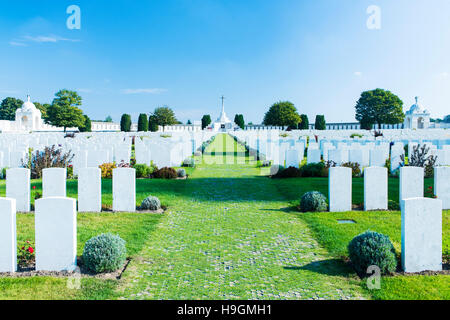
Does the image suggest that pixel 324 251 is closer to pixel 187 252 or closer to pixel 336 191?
pixel 187 252

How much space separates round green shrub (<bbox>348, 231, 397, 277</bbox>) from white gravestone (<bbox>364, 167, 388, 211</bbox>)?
12.7 ft

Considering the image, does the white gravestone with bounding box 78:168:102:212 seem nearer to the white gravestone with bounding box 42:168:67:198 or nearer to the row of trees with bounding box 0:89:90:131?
the white gravestone with bounding box 42:168:67:198

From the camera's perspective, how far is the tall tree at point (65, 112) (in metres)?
68.2

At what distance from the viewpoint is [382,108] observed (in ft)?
251

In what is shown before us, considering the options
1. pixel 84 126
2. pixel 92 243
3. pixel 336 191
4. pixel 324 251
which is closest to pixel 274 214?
pixel 336 191

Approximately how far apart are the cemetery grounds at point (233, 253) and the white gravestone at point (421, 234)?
0.24 m

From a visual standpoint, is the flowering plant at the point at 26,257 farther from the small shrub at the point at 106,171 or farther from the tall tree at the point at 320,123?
the tall tree at the point at 320,123

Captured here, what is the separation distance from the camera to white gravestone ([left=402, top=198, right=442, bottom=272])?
5363 mm

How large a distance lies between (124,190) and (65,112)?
215ft

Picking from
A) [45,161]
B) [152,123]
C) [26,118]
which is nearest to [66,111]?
[26,118]

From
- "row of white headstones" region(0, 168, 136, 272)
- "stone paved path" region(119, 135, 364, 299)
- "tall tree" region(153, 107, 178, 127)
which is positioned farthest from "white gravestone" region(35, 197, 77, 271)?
"tall tree" region(153, 107, 178, 127)

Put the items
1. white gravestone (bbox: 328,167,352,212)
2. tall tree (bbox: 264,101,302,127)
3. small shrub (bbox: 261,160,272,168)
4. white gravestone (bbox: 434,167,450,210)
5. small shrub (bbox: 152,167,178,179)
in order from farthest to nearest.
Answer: tall tree (bbox: 264,101,302,127)
small shrub (bbox: 261,160,272,168)
small shrub (bbox: 152,167,178,179)
white gravestone (bbox: 434,167,450,210)
white gravestone (bbox: 328,167,352,212)

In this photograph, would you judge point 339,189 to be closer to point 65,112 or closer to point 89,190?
point 89,190
